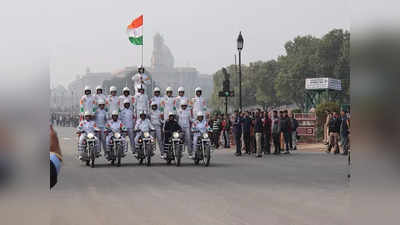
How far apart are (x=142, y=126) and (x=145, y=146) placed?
69 centimetres

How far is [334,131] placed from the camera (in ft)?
76.0

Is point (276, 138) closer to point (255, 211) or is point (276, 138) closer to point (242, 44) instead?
point (242, 44)

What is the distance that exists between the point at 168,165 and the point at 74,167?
2556 millimetres

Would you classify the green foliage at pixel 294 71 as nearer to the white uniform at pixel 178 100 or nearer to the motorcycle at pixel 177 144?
the white uniform at pixel 178 100

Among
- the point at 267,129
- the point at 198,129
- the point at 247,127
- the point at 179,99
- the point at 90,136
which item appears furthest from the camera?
the point at 267,129

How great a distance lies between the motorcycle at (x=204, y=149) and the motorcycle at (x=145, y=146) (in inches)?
48.7

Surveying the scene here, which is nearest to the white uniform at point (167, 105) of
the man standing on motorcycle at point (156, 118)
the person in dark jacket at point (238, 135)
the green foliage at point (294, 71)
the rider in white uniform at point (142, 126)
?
the man standing on motorcycle at point (156, 118)

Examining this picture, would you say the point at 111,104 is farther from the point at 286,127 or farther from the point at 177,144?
the point at 286,127

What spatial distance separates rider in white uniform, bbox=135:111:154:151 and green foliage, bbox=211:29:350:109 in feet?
94.3

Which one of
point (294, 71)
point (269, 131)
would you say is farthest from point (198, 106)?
point (294, 71)

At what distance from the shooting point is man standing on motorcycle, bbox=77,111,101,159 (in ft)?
56.7

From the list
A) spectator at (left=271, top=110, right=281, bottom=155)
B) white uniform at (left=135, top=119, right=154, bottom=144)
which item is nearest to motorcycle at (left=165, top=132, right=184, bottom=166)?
white uniform at (left=135, top=119, right=154, bottom=144)

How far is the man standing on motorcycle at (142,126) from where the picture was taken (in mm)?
18016
